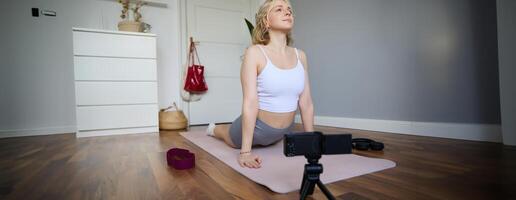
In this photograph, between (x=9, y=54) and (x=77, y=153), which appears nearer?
(x=77, y=153)

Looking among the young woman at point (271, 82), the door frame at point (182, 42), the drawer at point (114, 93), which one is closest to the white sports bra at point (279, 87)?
the young woman at point (271, 82)

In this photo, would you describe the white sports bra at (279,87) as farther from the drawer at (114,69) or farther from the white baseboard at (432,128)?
the drawer at (114,69)

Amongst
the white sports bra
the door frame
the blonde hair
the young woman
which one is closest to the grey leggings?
the young woman

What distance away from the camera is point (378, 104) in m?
2.36

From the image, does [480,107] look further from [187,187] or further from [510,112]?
[187,187]

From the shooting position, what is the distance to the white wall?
243 centimetres

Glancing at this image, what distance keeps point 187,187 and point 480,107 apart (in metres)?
1.85

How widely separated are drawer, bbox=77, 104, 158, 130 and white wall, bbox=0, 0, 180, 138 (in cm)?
51

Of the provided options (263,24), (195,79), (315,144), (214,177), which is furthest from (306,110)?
(195,79)

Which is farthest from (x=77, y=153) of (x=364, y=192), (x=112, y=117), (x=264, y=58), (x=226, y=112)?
(x=226, y=112)

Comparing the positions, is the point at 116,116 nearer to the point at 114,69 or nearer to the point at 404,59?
the point at 114,69

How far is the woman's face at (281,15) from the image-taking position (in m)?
1.26

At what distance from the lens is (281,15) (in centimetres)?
126

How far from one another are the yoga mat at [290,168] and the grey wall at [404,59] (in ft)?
3.22
